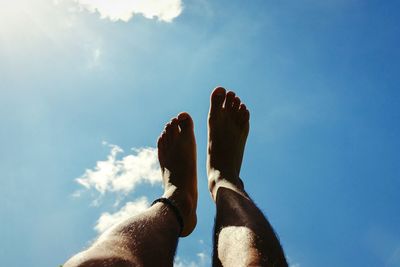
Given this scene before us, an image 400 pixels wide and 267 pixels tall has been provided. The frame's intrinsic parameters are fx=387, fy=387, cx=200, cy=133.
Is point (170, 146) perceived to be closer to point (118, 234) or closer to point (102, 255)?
point (118, 234)

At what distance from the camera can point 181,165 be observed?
2.60 metres

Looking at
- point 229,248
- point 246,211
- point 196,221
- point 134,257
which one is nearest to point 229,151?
point 196,221

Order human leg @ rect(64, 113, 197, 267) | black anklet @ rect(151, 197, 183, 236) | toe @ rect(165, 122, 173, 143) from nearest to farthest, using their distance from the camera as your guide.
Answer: human leg @ rect(64, 113, 197, 267) → black anklet @ rect(151, 197, 183, 236) → toe @ rect(165, 122, 173, 143)

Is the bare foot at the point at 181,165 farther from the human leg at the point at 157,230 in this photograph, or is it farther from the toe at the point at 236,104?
the toe at the point at 236,104

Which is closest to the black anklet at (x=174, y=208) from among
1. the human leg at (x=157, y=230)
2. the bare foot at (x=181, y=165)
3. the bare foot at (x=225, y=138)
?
the human leg at (x=157, y=230)

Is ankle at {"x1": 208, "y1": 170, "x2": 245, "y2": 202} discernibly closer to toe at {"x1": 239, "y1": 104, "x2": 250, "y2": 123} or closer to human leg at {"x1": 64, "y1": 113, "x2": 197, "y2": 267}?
human leg at {"x1": 64, "y1": 113, "x2": 197, "y2": 267}

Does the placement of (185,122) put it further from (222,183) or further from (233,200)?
(233,200)

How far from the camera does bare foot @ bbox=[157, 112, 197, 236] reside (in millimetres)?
2137

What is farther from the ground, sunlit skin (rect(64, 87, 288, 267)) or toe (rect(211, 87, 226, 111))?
toe (rect(211, 87, 226, 111))

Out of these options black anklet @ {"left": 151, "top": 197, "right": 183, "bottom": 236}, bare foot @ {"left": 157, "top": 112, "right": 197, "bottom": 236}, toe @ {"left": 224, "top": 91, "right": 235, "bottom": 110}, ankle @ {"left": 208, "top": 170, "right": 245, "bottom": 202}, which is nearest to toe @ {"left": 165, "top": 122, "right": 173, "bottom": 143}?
bare foot @ {"left": 157, "top": 112, "right": 197, "bottom": 236}

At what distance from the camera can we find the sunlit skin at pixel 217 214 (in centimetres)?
119

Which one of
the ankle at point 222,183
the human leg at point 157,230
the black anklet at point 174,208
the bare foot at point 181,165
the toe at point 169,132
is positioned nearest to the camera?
the human leg at point 157,230

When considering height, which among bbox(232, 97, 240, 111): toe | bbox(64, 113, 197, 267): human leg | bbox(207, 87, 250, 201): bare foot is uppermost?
bbox(232, 97, 240, 111): toe

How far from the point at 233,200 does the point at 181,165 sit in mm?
949
